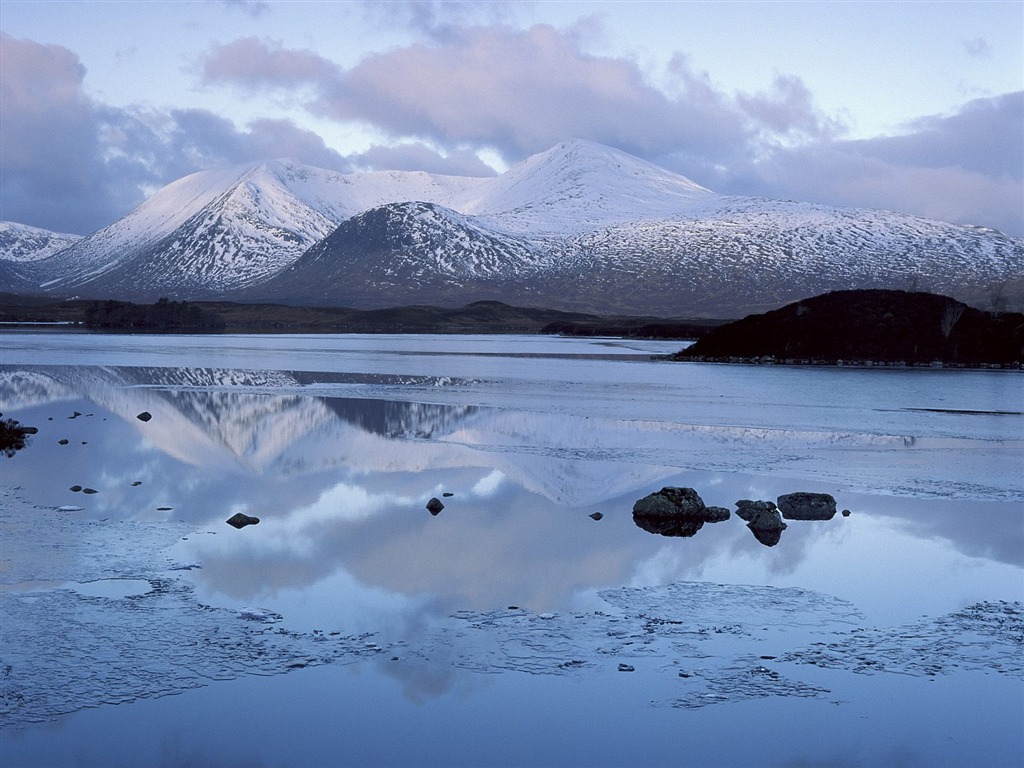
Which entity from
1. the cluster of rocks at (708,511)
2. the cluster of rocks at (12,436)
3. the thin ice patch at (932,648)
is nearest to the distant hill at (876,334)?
the cluster of rocks at (12,436)

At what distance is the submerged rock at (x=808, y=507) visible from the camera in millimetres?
18469

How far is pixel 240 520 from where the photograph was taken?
17188 mm

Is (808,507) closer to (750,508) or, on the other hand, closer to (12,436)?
(750,508)

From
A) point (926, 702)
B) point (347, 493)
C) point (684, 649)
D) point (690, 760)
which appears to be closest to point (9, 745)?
point (690, 760)

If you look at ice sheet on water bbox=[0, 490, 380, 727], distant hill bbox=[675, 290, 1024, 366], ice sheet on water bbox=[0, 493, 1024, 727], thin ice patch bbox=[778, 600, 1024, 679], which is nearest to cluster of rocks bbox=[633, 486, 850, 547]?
ice sheet on water bbox=[0, 493, 1024, 727]

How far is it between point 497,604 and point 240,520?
5.84m

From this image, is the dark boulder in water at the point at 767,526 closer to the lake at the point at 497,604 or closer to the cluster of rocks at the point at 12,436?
the lake at the point at 497,604

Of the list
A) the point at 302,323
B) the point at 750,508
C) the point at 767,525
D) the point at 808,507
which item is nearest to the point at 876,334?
the point at 808,507

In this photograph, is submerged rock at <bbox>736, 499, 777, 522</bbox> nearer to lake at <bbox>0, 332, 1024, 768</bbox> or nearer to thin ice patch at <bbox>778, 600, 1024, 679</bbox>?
lake at <bbox>0, 332, 1024, 768</bbox>

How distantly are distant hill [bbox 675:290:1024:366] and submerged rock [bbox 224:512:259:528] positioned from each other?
6134cm

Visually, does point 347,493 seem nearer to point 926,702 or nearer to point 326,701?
point 326,701

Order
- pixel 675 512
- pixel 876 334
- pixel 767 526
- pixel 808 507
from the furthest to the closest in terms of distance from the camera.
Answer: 1. pixel 876 334
2. pixel 808 507
3. pixel 675 512
4. pixel 767 526

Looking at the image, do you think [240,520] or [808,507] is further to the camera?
[808,507]

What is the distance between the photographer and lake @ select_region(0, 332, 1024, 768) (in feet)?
31.1
